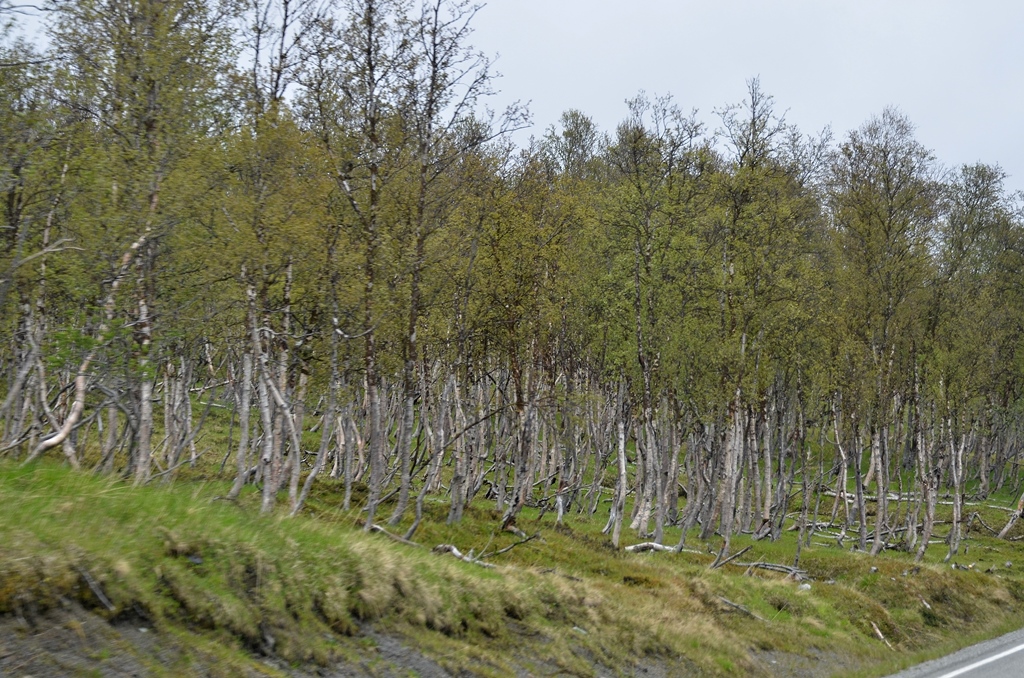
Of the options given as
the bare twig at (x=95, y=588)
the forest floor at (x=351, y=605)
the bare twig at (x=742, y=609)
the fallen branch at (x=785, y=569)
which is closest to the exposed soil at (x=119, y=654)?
the forest floor at (x=351, y=605)

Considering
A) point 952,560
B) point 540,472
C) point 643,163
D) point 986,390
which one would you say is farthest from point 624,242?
point 986,390

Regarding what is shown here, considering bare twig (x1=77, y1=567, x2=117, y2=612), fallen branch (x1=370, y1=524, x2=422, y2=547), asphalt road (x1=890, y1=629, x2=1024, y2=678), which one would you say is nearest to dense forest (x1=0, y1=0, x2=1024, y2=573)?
fallen branch (x1=370, y1=524, x2=422, y2=547)

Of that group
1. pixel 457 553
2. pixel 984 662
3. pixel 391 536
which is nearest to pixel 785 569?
pixel 984 662

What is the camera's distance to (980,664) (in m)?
15.8

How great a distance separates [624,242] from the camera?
89.4ft

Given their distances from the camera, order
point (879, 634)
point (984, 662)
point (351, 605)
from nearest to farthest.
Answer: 1. point (351, 605)
2. point (984, 662)
3. point (879, 634)

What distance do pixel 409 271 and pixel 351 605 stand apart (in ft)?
29.7

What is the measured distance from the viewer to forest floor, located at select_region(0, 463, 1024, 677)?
7.37 metres

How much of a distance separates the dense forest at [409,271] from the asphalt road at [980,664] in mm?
6609

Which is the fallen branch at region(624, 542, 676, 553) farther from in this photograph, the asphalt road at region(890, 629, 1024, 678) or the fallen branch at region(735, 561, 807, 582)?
the asphalt road at region(890, 629, 1024, 678)

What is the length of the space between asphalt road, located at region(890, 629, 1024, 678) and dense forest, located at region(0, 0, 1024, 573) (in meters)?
6.61

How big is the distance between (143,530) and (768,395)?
107ft

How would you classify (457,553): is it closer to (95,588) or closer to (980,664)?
(95,588)

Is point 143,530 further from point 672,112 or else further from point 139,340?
point 672,112
